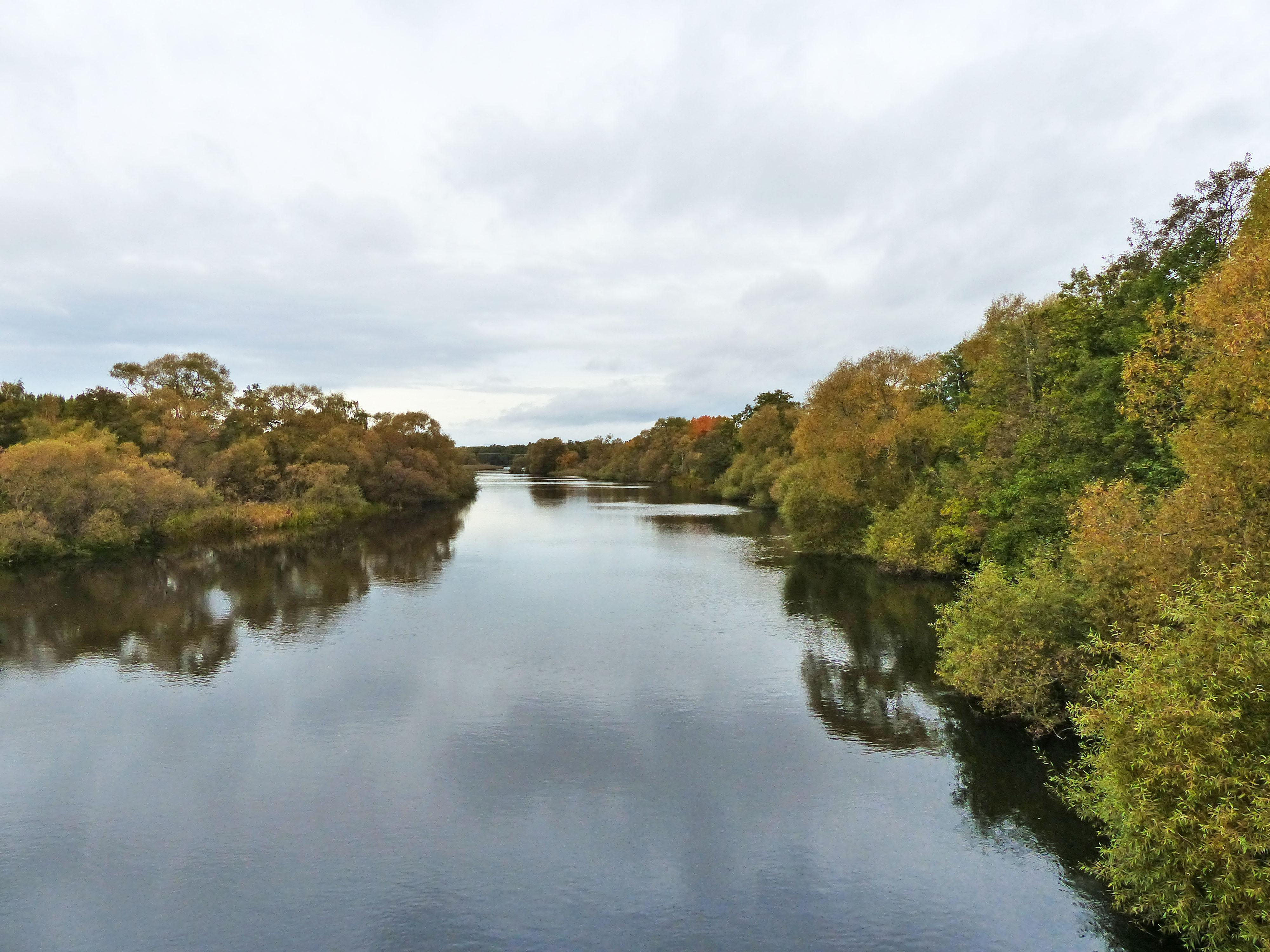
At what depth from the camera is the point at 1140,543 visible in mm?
13812

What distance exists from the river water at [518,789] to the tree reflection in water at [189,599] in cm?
30

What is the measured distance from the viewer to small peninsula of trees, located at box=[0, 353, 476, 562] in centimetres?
Result: 4125

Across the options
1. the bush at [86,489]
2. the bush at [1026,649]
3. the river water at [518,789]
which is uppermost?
the bush at [86,489]

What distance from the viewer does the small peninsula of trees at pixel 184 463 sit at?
4125 centimetres

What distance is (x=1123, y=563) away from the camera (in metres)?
14.5

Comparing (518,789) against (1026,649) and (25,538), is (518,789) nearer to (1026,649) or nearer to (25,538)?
(1026,649)

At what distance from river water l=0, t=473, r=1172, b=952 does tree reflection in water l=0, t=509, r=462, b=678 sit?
300mm

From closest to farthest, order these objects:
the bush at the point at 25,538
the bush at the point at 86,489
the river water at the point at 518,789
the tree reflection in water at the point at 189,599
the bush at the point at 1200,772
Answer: the bush at the point at 1200,772, the river water at the point at 518,789, the tree reflection in water at the point at 189,599, the bush at the point at 25,538, the bush at the point at 86,489

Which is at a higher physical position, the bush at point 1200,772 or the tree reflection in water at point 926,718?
the bush at point 1200,772

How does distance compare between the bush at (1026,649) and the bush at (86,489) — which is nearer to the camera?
the bush at (1026,649)

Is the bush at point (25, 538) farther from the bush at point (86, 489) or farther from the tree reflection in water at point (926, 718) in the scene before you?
the tree reflection in water at point (926, 718)

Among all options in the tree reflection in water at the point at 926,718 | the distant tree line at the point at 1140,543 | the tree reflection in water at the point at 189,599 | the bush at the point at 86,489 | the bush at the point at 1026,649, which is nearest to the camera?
the distant tree line at the point at 1140,543

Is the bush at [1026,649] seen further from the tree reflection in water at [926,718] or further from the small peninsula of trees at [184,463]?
the small peninsula of trees at [184,463]

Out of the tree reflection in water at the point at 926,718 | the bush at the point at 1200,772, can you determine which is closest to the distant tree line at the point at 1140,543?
the bush at the point at 1200,772
